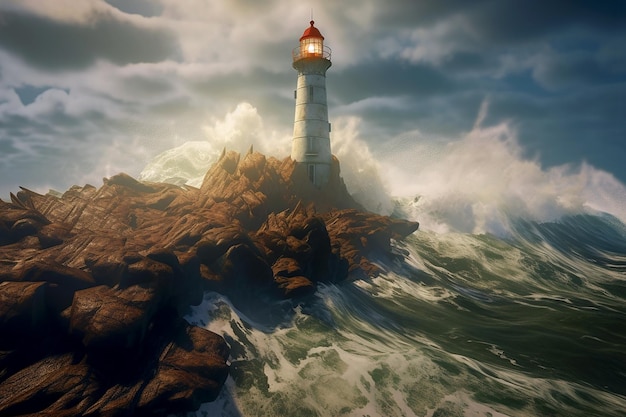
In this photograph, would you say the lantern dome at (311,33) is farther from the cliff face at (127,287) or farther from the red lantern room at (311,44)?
the cliff face at (127,287)

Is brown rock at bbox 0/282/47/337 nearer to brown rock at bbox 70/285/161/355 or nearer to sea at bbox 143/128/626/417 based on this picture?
brown rock at bbox 70/285/161/355

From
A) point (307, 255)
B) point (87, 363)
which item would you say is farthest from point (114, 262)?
point (307, 255)

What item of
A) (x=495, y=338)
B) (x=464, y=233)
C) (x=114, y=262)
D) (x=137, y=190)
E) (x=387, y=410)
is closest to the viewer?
(x=387, y=410)

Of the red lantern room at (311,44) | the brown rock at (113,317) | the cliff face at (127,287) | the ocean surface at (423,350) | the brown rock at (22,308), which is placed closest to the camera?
the cliff face at (127,287)

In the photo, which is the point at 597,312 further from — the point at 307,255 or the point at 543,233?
the point at 543,233

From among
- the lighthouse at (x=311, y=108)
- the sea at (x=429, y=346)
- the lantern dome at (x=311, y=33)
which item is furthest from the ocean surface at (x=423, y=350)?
the lantern dome at (x=311, y=33)
